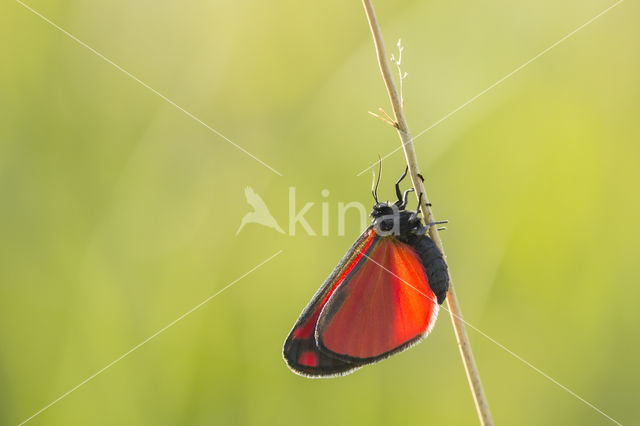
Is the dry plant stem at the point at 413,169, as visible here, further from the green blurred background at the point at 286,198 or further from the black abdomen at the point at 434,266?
the green blurred background at the point at 286,198

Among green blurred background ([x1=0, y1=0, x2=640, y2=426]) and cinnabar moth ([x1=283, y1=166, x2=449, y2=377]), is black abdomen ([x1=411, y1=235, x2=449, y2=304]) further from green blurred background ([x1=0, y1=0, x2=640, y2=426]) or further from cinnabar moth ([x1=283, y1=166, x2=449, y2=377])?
green blurred background ([x1=0, y1=0, x2=640, y2=426])

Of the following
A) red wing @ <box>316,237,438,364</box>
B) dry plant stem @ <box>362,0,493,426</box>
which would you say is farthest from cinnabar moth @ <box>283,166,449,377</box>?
dry plant stem @ <box>362,0,493,426</box>

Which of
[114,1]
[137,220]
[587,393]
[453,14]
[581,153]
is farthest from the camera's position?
[114,1]

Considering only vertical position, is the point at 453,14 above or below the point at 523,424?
above

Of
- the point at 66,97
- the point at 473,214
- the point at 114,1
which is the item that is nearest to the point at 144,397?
the point at 66,97

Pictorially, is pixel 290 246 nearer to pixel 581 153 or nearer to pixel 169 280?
pixel 169 280

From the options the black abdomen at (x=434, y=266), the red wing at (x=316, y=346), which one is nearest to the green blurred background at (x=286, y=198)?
the red wing at (x=316, y=346)
